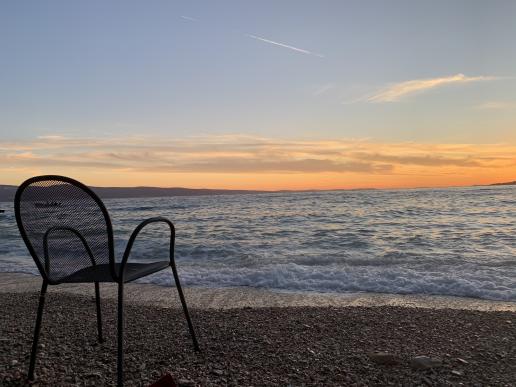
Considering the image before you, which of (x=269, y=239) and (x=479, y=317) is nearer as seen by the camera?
(x=479, y=317)

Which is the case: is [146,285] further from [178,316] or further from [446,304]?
[446,304]

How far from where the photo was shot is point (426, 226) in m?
16.7

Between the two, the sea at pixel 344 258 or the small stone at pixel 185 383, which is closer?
the small stone at pixel 185 383

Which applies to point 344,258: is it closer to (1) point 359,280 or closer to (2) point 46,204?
(1) point 359,280

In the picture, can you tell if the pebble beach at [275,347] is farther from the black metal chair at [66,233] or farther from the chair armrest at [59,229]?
the chair armrest at [59,229]

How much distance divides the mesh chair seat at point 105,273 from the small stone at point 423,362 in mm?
1979

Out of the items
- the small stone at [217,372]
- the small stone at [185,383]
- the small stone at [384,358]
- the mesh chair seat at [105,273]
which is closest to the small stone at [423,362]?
the small stone at [384,358]

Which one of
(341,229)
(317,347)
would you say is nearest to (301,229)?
(341,229)

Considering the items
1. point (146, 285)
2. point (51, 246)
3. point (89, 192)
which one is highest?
point (89, 192)

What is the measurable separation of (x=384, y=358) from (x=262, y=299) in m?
3.12

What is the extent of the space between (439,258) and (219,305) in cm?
581

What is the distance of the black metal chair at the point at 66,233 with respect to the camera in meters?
2.71

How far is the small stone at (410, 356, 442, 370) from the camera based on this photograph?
126 inches

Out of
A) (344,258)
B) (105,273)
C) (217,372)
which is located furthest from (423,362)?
(344,258)
